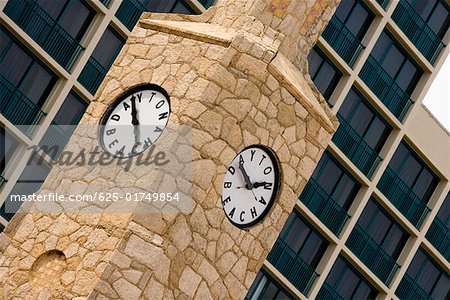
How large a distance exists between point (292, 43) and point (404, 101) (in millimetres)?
30247

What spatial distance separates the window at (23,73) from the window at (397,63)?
13.2 m

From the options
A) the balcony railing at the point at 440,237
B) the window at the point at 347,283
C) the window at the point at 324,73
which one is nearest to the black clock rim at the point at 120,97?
the window at the point at 324,73

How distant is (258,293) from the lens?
49125mm

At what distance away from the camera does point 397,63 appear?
174 feet

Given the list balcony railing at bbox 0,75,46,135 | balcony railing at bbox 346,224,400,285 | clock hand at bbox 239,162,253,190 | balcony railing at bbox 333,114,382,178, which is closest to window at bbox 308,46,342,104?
balcony railing at bbox 333,114,382,178

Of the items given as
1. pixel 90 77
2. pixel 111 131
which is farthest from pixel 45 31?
pixel 111 131

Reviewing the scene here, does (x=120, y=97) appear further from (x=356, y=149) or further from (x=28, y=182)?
(x=356, y=149)

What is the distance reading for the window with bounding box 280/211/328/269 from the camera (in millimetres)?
50312

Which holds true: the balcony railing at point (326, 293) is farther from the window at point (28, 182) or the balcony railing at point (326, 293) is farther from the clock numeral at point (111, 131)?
the clock numeral at point (111, 131)

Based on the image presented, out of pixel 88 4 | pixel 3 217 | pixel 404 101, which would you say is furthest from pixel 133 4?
pixel 404 101

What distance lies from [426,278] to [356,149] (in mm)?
5806

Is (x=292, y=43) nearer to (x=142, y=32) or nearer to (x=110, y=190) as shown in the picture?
(x=142, y=32)

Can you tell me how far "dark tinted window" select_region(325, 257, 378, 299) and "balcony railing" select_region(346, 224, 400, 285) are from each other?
1.80 ft

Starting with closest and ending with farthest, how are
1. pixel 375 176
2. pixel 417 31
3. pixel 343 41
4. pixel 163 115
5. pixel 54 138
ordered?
pixel 163 115
pixel 54 138
pixel 343 41
pixel 375 176
pixel 417 31
